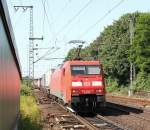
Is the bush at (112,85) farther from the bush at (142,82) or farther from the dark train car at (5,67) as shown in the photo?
the dark train car at (5,67)

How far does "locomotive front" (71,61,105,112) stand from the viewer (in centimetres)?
2528

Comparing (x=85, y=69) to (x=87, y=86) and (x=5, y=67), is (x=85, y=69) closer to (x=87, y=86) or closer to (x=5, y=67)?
(x=87, y=86)

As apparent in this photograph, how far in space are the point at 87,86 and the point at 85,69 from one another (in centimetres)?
108

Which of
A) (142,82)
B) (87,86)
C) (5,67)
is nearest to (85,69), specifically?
(87,86)

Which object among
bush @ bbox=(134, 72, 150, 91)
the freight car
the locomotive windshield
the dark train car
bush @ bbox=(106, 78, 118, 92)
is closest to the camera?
the dark train car

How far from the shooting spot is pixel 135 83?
2477 inches

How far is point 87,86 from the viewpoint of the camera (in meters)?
25.4

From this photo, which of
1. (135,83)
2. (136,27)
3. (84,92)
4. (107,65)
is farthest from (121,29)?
(84,92)

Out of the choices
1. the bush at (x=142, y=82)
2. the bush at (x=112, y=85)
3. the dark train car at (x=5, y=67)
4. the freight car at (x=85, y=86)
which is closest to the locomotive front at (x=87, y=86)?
the freight car at (x=85, y=86)

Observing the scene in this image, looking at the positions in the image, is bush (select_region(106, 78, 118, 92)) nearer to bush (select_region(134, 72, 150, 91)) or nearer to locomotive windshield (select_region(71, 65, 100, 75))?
bush (select_region(134, 72, 150, 91))

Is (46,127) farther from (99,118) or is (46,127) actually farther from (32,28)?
(32,28)

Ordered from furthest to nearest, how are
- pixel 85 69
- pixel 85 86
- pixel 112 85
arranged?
pixel 112 85 → pixel 85 69 → pixel 85 86

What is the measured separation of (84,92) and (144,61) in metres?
38.5

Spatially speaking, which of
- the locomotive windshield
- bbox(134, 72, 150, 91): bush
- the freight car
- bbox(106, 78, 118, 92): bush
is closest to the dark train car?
the freight car
